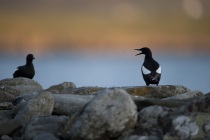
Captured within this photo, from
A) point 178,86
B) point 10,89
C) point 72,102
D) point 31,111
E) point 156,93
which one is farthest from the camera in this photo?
point 10,89

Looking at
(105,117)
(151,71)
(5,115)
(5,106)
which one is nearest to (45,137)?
(105,117)

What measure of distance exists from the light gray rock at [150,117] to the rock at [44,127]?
142 cm

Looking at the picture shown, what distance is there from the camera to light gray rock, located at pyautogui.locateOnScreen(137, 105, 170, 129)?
8328 mm

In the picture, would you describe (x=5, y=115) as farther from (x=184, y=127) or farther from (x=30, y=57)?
(x=30, y=57)

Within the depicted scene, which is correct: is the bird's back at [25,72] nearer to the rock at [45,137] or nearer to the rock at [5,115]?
the rock at [5,115]

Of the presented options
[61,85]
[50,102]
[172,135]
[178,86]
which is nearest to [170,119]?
[172,135]

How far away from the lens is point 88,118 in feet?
25.3

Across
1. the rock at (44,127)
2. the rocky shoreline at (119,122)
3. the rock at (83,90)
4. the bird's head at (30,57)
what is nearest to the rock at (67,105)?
the rocky shoreline at (119,122)

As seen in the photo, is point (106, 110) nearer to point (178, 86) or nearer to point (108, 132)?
point (108, 132)

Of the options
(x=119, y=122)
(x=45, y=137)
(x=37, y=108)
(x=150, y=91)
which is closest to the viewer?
(x=119, y=122)

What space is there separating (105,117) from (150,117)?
1.02 metres

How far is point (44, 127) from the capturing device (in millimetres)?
9125

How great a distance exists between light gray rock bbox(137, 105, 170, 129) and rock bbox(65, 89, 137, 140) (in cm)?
46

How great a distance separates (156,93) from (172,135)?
7.10 metres
